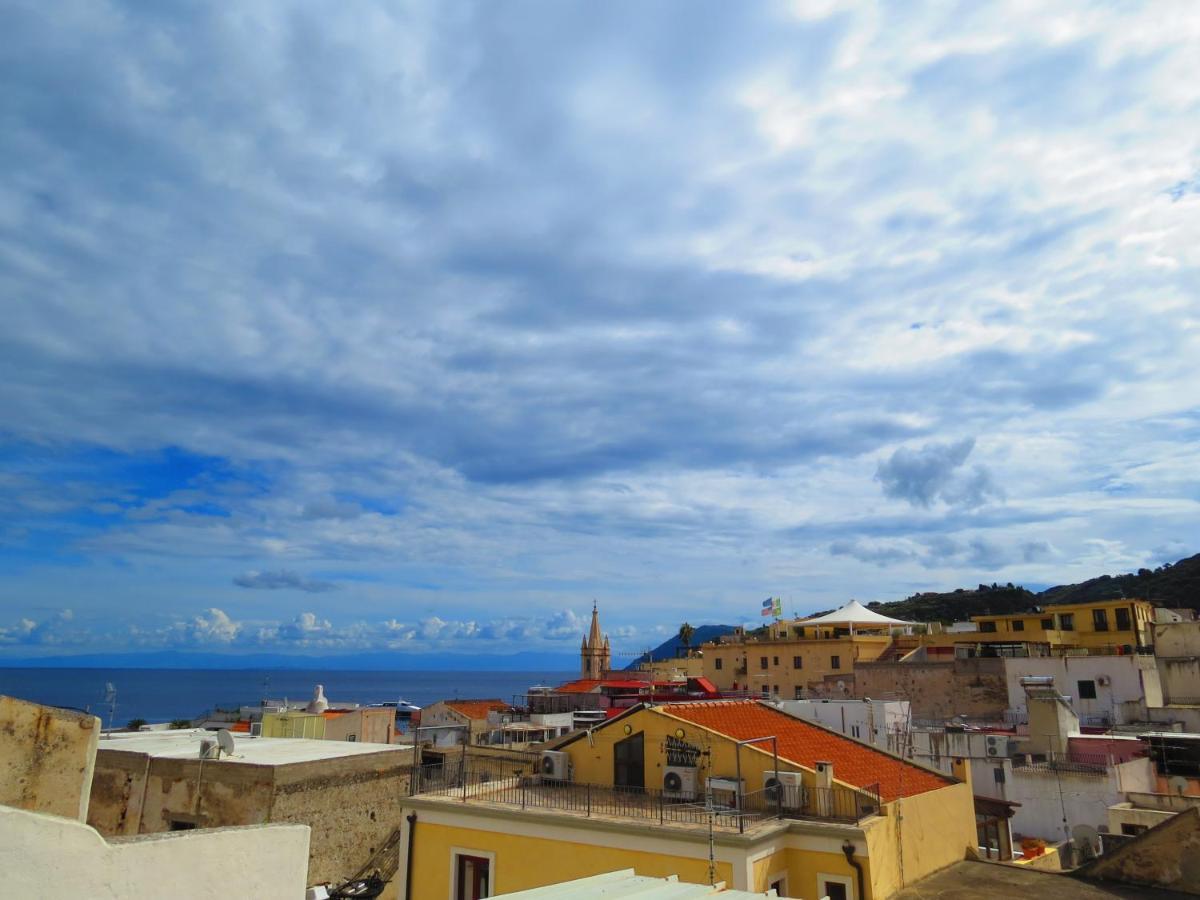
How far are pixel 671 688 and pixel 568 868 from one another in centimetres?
3150

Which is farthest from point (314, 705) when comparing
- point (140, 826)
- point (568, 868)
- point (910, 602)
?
point (910, 602)

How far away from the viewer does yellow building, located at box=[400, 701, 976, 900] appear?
1298 centimetres

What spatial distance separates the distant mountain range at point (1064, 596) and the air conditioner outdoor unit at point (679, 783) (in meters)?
93.4

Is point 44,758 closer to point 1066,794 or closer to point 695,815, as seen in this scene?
point 695,815

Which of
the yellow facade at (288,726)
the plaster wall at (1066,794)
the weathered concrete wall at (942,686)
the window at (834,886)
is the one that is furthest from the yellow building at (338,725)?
the weathered concrete wall at (942,686)

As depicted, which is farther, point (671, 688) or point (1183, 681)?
point (671, 688)

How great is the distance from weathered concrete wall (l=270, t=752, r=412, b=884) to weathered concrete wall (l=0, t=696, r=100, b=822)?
46.2 ft

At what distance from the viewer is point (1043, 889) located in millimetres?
12992

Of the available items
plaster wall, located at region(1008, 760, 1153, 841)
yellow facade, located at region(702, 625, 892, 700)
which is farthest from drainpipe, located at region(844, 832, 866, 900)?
yellow facade, located at region(702, 625, 892, 700)

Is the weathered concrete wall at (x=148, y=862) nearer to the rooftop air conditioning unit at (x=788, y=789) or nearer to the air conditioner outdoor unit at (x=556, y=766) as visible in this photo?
the rooftop air conditioning unit at (x=788, y=789)

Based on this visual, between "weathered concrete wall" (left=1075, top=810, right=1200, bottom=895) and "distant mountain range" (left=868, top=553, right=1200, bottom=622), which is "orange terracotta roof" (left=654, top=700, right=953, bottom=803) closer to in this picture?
"weathered concrete wall" (left=1075, top=810, right=1200, bottom=895)

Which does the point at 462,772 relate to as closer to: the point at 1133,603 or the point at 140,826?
the point at 140,826

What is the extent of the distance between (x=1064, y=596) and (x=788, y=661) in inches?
4345

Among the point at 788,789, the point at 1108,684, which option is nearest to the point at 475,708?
the point at 1108,684
